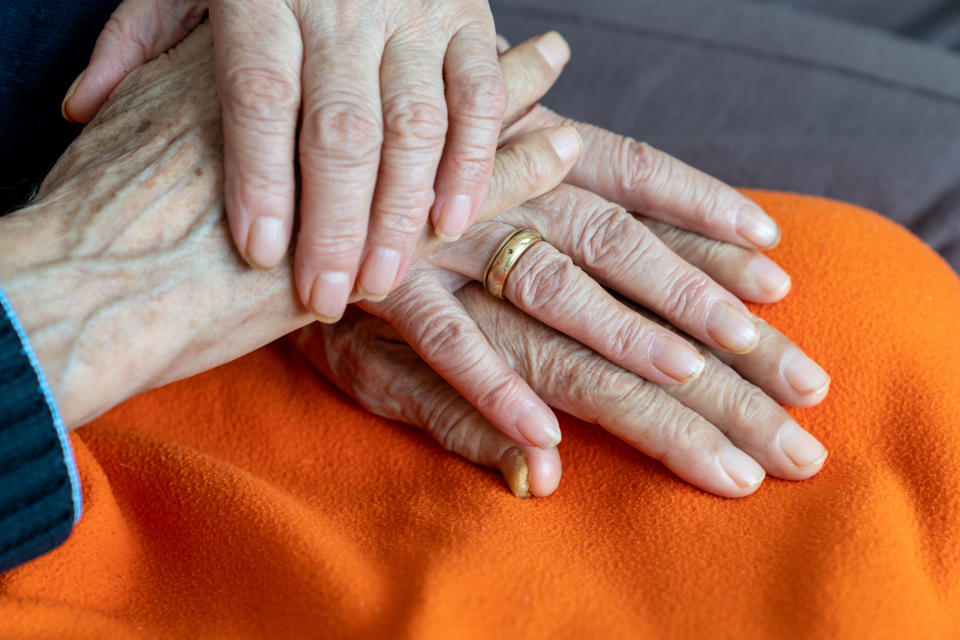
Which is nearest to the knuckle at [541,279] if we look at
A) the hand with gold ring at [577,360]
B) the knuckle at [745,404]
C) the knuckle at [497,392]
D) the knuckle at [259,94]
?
the hand with gold ring at [577,360]

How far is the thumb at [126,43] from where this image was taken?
1.01m

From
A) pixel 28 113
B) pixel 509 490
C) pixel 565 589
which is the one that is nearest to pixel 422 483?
pixel 509 490

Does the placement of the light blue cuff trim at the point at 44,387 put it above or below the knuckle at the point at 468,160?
below

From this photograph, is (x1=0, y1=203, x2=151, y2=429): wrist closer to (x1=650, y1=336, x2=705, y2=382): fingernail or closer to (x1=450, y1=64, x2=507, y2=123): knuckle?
(x1=450, y1=64, x2=507, y2=123): knuckle

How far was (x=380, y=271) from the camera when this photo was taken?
82cm

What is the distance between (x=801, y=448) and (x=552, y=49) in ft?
1.89

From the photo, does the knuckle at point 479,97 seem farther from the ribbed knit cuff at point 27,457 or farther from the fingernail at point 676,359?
the ribbed knit cuff at point 27,457

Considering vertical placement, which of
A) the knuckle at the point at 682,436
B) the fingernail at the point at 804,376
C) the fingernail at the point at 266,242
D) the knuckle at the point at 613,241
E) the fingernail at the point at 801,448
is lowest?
the knuckle at the point at 682,436

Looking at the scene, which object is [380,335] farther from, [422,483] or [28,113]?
[28,113]

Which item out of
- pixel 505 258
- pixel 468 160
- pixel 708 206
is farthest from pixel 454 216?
pixel 708 206

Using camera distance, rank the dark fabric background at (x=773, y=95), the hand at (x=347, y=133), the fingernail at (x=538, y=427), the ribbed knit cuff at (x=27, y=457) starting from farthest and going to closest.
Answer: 1. the dark fabric background at (x=773, y=95)
2. the fingernail at (x=538, y=427)
3. the hand at (x=347, y=133)
4. the ribbed knit cuff at (x=27, y=457)

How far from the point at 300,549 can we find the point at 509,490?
228 mm

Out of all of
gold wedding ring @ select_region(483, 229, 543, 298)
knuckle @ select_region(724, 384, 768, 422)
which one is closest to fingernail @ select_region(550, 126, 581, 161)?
gold wedding ring @ select_region(483, 229, 543, 298)

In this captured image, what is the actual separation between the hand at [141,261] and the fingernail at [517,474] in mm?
237
